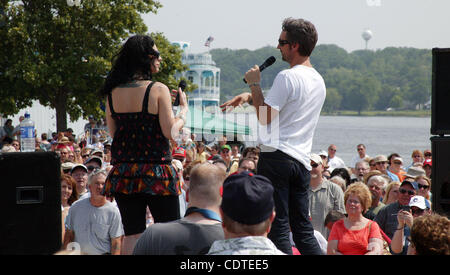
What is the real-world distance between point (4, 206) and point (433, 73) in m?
2.80

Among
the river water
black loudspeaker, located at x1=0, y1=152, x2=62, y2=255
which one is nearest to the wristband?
black loudspeaker, located at x1=0, y1=152, x2=62, y2=255

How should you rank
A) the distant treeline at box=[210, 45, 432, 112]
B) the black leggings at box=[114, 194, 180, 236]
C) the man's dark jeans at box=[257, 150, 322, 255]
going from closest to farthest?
the man's dark jeans at box=[257, 150, 322, 255] < the black leggings at box=[114, 194, 180, 236] < the distant treeline at box=[210, 45, 432, 112]

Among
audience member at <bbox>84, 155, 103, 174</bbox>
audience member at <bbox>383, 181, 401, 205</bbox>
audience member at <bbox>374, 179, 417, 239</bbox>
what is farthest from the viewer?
audience member at <bbox>84, 155, 103, 174</bbox>

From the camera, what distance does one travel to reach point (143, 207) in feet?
13.0

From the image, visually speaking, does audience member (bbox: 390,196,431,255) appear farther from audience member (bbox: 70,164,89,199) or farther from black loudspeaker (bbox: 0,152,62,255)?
audience member (bbox: 70,164,89,199)

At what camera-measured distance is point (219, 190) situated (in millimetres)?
3330

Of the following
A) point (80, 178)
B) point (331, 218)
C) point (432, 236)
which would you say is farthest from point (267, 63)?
point (80, 178)

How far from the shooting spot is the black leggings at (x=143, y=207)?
390 cm

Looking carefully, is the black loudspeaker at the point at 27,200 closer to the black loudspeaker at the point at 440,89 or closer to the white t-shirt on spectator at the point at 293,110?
the white t-shirt on spectator at the point at 293,110

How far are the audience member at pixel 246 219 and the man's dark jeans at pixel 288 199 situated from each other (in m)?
1.11

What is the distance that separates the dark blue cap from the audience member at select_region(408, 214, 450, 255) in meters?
1.04

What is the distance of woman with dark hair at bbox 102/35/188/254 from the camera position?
3.86 metres

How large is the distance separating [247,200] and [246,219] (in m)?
0.08
